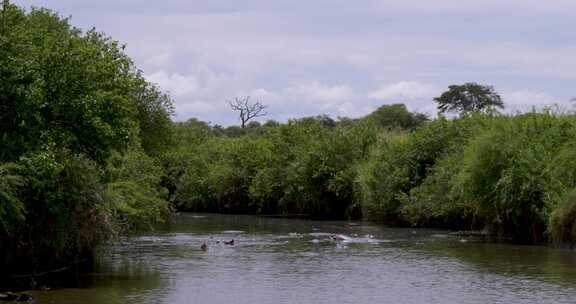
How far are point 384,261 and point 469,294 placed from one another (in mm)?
10280

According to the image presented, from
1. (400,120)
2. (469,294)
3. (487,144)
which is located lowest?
(469,294)

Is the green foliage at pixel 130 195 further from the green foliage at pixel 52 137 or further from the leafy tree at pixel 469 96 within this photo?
the leafy tree at pixel 469 96

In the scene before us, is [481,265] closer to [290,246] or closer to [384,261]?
[384,261]

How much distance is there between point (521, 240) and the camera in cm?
5184

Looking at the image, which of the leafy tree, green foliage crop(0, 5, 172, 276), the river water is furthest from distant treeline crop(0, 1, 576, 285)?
the leafy tree

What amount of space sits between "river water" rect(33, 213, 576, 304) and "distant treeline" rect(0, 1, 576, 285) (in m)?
2.10

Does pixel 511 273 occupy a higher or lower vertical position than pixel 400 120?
lower

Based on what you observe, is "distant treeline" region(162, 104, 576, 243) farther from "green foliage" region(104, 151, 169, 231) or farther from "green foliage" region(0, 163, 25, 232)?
"green foliage" region(0, 163, 25, 232)

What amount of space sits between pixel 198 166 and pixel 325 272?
6827 centimetres

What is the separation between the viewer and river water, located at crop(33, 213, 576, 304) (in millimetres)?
29781

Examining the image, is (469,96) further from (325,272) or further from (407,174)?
(325,272)

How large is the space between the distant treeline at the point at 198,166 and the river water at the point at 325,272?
210cm

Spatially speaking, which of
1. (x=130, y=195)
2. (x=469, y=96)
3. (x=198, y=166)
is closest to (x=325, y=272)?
(x=130, y=195)

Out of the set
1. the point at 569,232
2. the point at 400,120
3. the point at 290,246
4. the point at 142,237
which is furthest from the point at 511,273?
the point at 400,120
